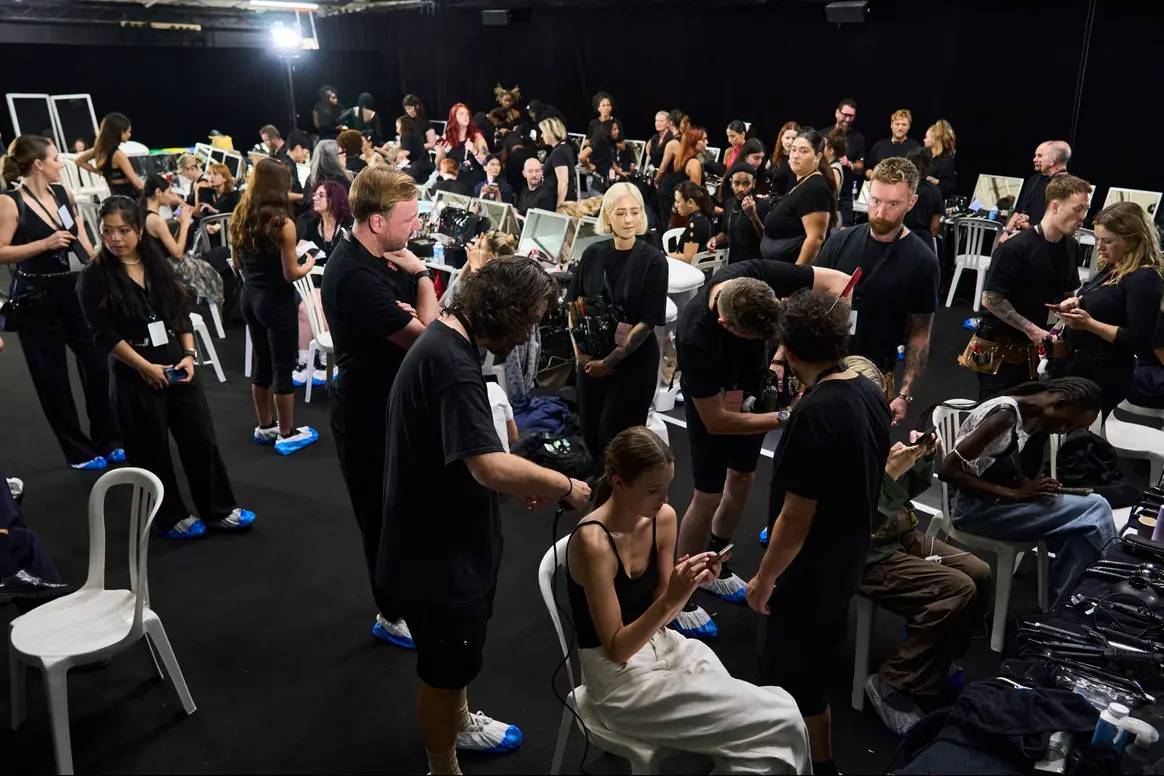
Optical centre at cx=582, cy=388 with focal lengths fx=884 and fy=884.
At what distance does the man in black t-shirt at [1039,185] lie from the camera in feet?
17.5

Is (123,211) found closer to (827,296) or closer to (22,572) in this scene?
(22,572)

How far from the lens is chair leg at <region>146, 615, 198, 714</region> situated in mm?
A: 2623

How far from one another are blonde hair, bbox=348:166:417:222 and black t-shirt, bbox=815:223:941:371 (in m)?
1.73

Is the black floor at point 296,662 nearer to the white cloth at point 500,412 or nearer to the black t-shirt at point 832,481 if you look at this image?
the white cloth at point 500,412

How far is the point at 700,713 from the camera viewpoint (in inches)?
78.7

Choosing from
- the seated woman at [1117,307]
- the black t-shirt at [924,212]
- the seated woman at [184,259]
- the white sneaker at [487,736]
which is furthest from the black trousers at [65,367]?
the black t-shirt at [924,212]

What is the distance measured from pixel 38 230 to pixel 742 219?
359 cm

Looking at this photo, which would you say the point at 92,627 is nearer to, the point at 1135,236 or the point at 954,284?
the point at 1135,236

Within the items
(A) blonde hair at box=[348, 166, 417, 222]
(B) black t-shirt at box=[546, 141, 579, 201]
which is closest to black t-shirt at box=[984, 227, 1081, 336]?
(A) blonde hair at box=[348, 166, 417, 222]

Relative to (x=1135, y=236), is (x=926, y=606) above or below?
below

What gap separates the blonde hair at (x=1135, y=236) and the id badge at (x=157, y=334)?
12.4 feet

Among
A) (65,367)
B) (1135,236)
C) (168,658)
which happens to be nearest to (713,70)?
(1135,236)

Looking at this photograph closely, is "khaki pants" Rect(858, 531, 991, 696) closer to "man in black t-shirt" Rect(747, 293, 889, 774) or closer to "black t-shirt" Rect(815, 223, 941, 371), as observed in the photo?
"man in black t-shirt" Rect(747, 293, 889, 774)

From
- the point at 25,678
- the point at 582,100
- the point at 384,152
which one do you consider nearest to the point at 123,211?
the point at 25,678
